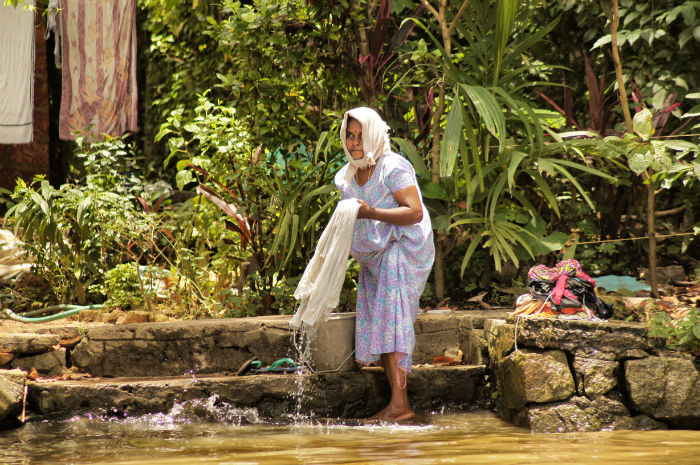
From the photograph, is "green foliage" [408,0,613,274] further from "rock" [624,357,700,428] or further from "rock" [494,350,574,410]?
"rock" [624,357,700,428]

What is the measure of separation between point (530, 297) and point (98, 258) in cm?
319

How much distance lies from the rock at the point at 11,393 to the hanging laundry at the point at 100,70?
147 inches

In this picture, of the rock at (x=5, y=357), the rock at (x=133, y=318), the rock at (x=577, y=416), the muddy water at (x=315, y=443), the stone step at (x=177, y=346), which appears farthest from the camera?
the rock at (x=133, y=318)

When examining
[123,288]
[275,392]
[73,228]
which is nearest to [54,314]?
[123,288]

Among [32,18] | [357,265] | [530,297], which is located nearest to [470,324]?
[530,297]

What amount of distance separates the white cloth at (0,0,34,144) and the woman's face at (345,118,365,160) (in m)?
4.26

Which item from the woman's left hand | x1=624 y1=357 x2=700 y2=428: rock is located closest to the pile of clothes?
x1=624 y1=357 x2=700 y2=428: rock

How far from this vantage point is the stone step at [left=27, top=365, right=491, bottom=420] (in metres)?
3.73

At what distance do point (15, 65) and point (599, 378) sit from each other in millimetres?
5800

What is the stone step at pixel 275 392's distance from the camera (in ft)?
12.2

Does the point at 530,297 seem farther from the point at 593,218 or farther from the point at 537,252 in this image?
the point at 593,218

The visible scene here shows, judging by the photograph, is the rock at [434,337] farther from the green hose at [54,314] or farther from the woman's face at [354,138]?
the green hose at [54,314]

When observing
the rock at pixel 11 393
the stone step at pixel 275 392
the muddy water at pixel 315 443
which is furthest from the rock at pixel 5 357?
the muddy water at pixel 315 443

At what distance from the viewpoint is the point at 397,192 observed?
374 centimetres
